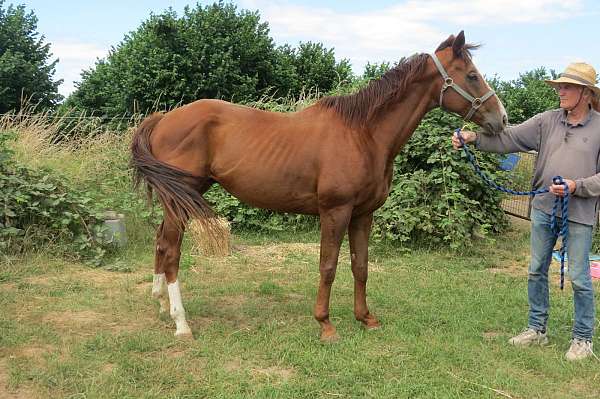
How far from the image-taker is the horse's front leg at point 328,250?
3.46 metres

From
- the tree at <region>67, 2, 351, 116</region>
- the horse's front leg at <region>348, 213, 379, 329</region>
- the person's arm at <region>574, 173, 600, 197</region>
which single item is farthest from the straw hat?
the tree at <region>67, 2, 351, 116</region>

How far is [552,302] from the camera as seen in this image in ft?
14.5

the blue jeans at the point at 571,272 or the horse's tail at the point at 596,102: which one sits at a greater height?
the horse's tail at the point at 596,102

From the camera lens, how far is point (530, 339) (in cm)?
349

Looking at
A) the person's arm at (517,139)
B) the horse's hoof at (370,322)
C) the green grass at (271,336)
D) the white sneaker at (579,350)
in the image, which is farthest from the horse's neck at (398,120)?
the white sneaker at (579,350)

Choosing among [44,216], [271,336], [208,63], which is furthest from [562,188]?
[208,63]

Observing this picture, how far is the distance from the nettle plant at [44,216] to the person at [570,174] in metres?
4.19

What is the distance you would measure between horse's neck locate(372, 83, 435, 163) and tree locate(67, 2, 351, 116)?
7631 mm

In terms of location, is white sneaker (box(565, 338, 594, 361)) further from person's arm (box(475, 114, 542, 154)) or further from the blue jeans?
person's arm (box(475, 114, 542, 154))

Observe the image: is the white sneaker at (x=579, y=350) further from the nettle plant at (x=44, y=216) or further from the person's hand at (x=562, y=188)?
the nettle plant at (x=44, y=216)

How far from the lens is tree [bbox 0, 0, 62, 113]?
43.7ft

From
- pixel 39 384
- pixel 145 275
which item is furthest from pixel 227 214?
pixel 39 384

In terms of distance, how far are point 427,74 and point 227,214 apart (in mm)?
4610

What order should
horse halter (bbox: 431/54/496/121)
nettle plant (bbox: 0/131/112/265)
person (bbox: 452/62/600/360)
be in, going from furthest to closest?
nettle plant (bbox: 0/131/112/265) → horse halter (bbox: 431/54/496/121) → person (bbox: 452/62/600/360)
